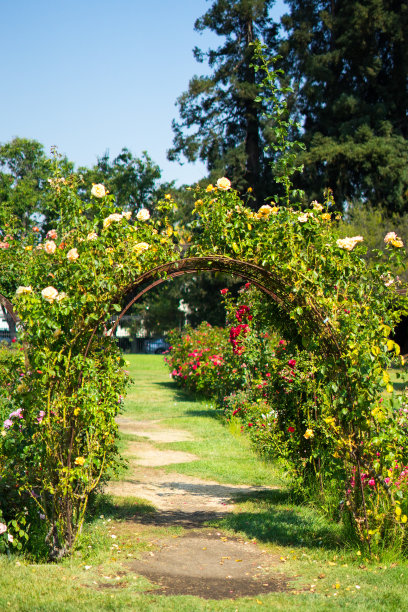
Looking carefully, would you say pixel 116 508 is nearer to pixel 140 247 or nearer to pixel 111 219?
pixel 140 247

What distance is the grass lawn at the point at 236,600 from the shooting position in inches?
154

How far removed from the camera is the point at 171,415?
531 inches

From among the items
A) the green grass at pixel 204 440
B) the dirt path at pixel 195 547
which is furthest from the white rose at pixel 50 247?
the green grass at pixel 204 440

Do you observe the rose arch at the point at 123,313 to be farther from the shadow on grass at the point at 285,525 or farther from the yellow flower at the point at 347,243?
the shadow on grass at the point at 285,525

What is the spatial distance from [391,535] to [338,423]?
0.85 meters

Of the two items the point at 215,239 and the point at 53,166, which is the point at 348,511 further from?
the point at 53,166

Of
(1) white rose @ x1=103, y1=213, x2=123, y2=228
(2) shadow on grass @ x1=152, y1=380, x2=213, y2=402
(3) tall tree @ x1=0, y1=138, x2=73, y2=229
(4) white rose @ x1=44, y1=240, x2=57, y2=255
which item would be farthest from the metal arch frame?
(3) tall tree @ x1=0, y1=138, x2=73, y2=229

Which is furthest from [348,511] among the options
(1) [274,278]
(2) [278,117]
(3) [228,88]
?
(3) [228,88]

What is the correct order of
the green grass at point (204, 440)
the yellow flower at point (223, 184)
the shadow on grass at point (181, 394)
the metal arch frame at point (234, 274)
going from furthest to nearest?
the shadow on grass at point (181, 394)
the green grass at point (204, 440)
the yellow flower at point (223, 184)
the metal arch frame at point (234, 274)

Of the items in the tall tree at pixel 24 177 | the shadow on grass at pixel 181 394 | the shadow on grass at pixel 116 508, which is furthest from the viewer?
the tall tree at pixel 24 177

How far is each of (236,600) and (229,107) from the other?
93.7 feet

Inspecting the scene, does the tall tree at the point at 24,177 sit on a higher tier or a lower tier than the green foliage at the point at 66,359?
higher

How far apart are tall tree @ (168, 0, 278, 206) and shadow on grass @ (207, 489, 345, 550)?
23564mm

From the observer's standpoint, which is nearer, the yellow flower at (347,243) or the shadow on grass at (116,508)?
the yellow flower at (347,243)
